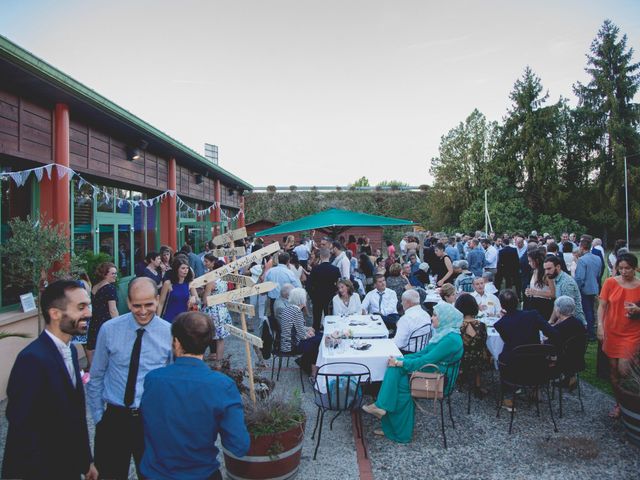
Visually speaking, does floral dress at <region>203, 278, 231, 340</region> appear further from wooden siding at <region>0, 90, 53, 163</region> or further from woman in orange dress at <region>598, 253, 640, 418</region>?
woman in orange dress at <region>598, 253, 640, 418</region>

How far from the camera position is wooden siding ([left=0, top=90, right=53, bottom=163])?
5613 millimetres

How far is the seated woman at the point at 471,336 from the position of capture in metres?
5.06

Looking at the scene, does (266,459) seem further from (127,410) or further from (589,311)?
(589,311)

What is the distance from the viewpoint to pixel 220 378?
78.0 inches

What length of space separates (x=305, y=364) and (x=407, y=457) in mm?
2234

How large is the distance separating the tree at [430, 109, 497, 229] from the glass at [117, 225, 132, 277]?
24.9 m

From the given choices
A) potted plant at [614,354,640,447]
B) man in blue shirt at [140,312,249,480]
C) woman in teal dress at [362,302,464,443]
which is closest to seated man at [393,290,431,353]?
woman in teal dress at [362,302,464,443]

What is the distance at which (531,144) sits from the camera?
27.8m

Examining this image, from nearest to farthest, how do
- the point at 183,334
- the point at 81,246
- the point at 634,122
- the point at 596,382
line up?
1. the point at 183,334
2. the point at 596,382
3. the point at 81,246
4. the point at 634,122

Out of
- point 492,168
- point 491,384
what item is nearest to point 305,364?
point 491,384

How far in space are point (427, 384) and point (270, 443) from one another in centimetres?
183

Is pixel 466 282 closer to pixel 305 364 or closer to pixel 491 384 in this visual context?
pixel 491 384

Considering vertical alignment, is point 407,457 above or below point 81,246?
below

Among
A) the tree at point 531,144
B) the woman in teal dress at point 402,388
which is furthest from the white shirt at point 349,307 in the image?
the tree at point 531,144
